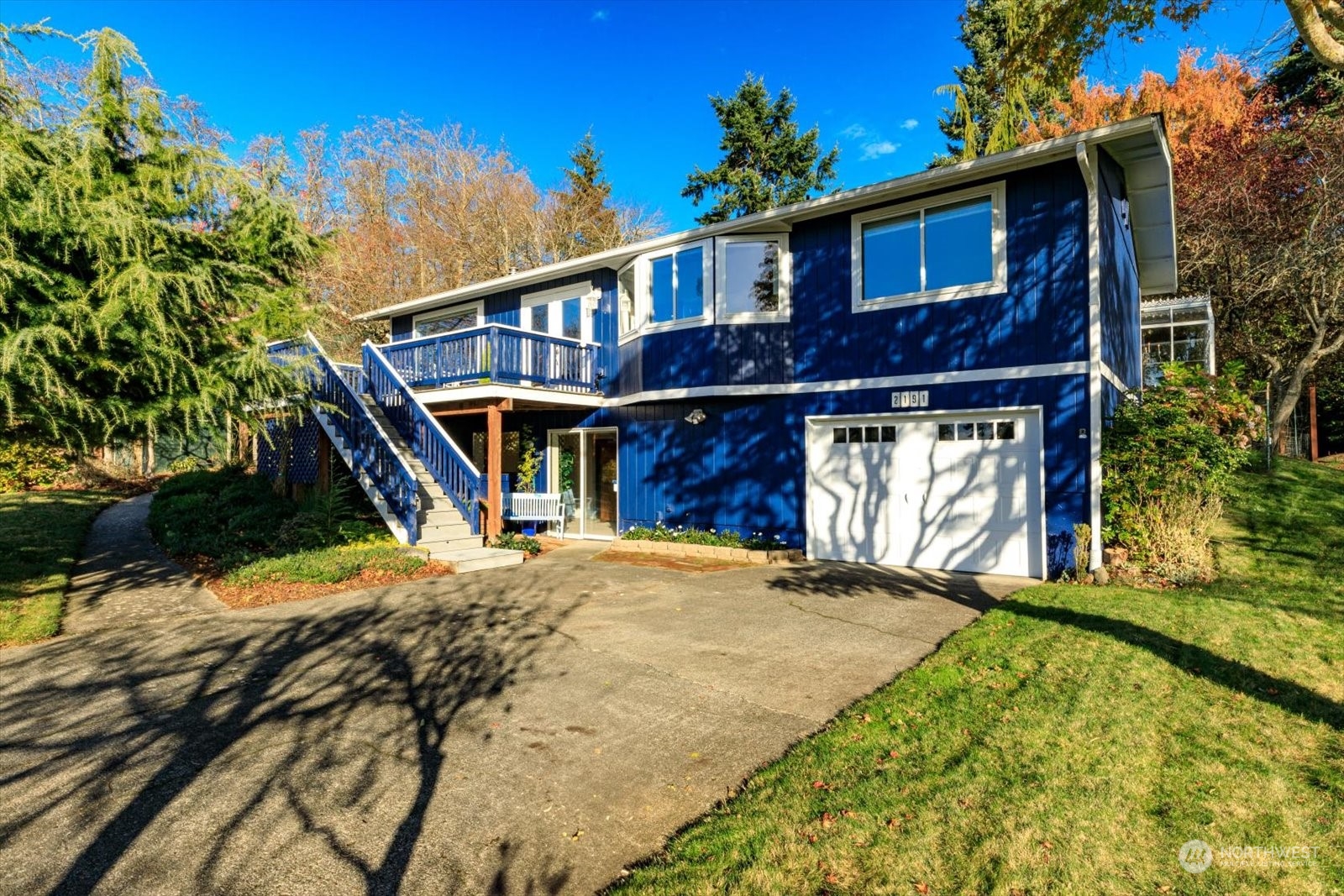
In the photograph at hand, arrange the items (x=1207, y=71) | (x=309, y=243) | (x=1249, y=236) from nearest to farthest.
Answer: (x=309, y=243)
(x=1249, y=236)
(x=1207, y=71)

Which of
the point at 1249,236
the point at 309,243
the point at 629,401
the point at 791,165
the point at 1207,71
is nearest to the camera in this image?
the point at 309,243

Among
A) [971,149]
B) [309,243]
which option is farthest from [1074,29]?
[971,149]

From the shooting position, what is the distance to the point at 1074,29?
26.0 ft

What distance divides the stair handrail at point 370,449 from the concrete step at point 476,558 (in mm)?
709

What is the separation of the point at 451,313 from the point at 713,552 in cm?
1021

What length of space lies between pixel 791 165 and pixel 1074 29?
19.6m

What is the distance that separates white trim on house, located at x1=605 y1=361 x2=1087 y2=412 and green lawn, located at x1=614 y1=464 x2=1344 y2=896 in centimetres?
363

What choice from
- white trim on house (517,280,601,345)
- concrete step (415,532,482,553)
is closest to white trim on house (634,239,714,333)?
white trim on house (517,280,601,345)

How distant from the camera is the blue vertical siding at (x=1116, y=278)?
891cm

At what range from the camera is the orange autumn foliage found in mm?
19422

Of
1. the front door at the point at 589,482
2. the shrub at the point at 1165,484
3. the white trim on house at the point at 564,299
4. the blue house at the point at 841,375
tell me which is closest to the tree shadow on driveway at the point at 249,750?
the blue house at the point at 841,375

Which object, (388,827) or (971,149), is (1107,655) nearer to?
(388,827)

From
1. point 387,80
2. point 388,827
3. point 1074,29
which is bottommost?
point 388,827

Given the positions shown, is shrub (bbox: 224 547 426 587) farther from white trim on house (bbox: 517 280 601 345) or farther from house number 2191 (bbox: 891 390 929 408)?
house number 2191 (bbox: 891 390 929 408)
